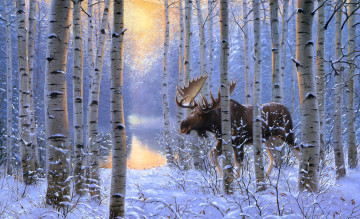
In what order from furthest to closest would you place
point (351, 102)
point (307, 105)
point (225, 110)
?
1. point (351, 102)
2. point (225, 110)
3. point (307, 105)

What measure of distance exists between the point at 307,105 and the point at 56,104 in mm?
3652

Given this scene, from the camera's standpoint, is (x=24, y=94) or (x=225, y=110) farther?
(x=24, y=94)

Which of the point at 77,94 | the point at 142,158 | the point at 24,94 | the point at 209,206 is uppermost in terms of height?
the point at 24,94

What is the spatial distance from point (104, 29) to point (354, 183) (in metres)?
6.00

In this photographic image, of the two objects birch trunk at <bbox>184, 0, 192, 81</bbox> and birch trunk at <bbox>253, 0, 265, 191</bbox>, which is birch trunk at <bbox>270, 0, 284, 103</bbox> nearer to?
birch trunk at <bbox>253, 0, 265, 191</bbox>

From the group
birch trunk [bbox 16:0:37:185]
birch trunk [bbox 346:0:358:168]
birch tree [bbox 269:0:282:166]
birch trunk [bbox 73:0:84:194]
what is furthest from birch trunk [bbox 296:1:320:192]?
birch trunk [bbox 16:0:37:185]

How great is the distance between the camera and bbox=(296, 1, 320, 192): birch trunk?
4.35m

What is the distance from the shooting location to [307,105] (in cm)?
441

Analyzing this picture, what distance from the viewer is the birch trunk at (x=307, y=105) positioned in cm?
435

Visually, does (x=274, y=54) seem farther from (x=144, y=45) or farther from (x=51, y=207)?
(x=144, y=45)

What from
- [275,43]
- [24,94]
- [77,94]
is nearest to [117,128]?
[77,94]

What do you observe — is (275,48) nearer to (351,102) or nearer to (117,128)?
(351,102)

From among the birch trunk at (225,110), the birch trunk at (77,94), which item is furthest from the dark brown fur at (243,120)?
the birch trunk at (77,94)

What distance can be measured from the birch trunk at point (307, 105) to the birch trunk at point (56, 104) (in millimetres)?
3456
